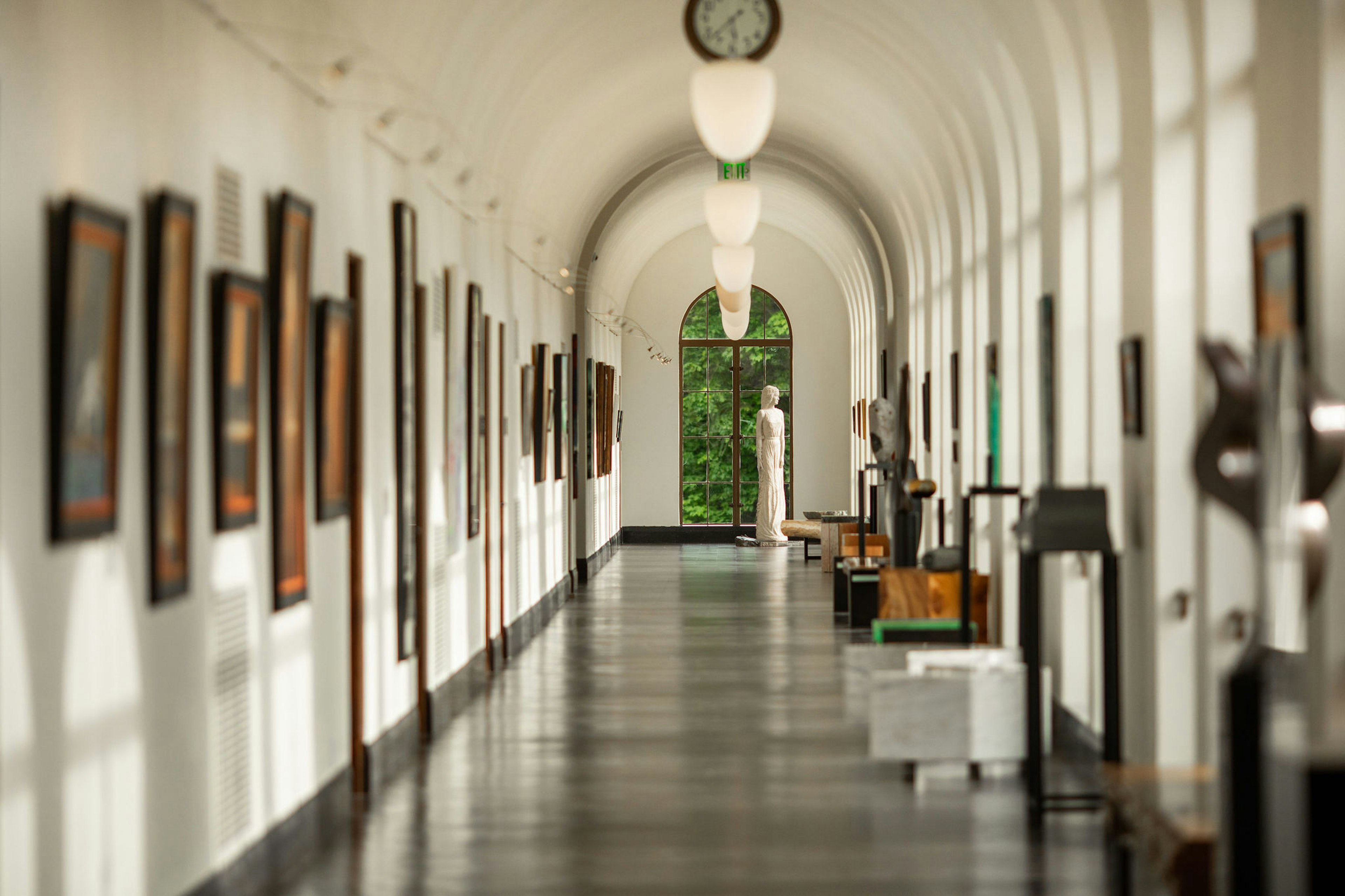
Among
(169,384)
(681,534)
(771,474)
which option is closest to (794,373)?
(771,474)

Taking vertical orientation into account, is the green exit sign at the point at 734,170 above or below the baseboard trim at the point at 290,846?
above

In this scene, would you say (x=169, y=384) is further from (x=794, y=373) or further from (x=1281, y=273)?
(x=794, y=373)

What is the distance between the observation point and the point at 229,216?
536 centimetres

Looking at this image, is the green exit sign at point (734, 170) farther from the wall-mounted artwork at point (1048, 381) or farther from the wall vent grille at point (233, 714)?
the wall vent grille at point (233, 714)

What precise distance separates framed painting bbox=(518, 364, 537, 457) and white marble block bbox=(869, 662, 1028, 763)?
22.5ft

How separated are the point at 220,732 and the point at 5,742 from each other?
164cm

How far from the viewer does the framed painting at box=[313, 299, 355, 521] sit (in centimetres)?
652

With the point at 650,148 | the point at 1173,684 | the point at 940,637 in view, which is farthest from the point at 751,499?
the point at 1173,684

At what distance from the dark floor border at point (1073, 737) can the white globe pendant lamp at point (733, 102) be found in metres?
3.92

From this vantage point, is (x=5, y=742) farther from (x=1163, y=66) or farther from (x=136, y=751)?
(x=1163, y=66)

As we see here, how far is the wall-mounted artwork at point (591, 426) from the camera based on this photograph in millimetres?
19625

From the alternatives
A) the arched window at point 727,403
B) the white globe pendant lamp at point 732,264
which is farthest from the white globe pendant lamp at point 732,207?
the arched window at point 727,403

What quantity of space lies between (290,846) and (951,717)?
3.52 meters

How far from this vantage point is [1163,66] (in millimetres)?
6484
